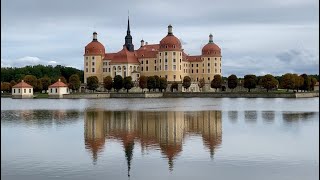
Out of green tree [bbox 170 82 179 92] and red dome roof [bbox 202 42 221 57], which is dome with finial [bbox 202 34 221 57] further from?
green tree [bbox 170 82 179 92]

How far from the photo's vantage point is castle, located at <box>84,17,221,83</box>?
8219cm

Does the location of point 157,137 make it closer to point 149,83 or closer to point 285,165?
point 285,165

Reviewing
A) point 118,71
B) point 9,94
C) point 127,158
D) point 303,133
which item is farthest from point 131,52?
point 127,158

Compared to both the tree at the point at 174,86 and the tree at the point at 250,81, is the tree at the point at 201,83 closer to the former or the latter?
the tree at the point at 174,86

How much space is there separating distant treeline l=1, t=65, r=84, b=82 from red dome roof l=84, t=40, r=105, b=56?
30.1ft

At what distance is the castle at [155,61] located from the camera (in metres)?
82.2

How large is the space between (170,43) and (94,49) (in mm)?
13275

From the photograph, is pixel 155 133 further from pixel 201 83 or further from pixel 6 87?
pixel 6 87

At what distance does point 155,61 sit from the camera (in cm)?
8444

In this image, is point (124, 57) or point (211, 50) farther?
point (211, 50)

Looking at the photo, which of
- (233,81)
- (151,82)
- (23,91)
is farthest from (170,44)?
(23,91)

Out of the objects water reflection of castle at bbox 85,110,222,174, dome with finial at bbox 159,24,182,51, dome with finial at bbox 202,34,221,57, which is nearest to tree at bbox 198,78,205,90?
dome with finial at bbox 159,24,182,51

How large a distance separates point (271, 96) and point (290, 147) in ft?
148

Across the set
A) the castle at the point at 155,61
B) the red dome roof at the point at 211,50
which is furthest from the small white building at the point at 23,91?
the red dome roof at the point at 211,50
